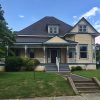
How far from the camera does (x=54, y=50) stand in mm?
41281

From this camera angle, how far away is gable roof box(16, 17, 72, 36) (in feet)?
143

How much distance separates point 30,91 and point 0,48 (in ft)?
39.2

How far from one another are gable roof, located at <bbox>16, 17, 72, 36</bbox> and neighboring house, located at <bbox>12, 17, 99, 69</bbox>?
11.9 inches

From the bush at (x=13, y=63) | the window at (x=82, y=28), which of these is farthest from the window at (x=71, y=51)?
the bush at (x=13, y=63)

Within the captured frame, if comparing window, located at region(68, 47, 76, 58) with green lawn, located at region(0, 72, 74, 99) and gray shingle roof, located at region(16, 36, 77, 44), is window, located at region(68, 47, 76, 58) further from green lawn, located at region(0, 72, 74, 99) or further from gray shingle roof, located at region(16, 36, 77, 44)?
green lawn, located at region(0, 72, 74, 99)

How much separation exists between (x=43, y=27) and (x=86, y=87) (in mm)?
27617

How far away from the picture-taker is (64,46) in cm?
4006

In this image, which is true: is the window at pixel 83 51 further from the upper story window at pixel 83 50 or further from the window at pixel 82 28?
the window at pixel 82 28

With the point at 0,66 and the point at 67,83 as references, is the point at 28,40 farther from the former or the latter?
the point at 67,83

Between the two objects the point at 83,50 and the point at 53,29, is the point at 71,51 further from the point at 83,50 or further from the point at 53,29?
the point at 53,29

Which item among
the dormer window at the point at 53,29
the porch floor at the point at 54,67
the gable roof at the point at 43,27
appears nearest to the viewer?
the porch floor at the point at 54,67

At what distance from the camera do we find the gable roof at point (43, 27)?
143 ft

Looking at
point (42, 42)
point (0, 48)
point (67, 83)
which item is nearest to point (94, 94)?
point (67, 83)

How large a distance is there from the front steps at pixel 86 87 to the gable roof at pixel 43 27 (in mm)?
24988
